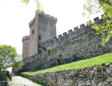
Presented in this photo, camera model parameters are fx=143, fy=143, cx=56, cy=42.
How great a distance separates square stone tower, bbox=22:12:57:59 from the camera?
31.5 metres

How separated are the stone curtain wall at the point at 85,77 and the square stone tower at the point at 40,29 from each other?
2099cm

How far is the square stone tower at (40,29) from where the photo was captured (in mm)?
31484

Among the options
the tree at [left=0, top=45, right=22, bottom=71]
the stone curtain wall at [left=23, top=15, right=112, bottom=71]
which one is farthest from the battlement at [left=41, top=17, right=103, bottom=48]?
the tree at [left=0, top=45, right=22, bottom=71]

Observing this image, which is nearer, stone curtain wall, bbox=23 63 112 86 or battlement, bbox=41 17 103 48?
stone curtain wall, bbox=23 63 112 86

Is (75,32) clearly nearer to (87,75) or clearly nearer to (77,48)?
(77,48)

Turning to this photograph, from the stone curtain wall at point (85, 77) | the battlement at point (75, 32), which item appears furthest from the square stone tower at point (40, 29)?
the stone curtain wall at point (85, 77)

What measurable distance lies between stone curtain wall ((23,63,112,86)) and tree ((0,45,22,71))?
7915 mm

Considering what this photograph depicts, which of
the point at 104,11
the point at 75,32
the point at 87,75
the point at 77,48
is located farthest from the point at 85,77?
the point at 75,32

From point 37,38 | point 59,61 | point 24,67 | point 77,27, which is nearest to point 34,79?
point 59,61

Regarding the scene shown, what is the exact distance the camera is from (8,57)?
17.1 metres

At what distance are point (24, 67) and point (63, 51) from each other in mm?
8232

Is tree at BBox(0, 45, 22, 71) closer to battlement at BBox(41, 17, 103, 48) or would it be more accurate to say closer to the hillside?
battlement at BBox(41, 17, 103, 48)

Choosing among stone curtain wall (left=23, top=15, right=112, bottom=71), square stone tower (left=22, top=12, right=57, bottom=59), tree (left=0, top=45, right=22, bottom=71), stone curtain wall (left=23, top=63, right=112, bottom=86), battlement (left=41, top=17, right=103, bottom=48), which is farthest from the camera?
square stone tower (left=22, top=12, right=57, bottom=59)

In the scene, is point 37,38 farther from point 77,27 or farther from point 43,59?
point 77,27
